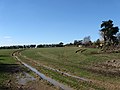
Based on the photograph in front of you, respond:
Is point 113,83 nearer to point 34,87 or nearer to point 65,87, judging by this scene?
point 65,87

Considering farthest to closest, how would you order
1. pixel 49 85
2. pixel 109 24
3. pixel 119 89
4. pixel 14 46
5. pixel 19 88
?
pixel 14 46
pixel 109 24
pixel 49 85
pixel 19 88
pixel 119 89

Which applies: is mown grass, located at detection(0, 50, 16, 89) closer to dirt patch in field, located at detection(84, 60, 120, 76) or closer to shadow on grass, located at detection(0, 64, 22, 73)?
shadow on grass, located at detection(0, 64, 22, 73)

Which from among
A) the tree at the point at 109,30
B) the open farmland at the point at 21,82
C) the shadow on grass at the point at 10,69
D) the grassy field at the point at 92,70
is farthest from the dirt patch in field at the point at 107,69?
the tree at the point at 109,30

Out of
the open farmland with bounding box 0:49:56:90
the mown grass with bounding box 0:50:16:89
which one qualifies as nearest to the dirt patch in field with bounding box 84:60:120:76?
the open farmland with bounding box 0:49:56:90

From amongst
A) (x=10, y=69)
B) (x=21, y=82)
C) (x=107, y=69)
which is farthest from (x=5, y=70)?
(x=107, y=69)

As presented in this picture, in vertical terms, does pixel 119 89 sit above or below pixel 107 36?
→ below

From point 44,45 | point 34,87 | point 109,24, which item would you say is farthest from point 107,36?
point 34,87

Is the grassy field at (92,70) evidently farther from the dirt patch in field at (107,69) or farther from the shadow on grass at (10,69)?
the shadow on grass at (10,69)

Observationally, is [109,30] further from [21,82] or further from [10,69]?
[21,82]

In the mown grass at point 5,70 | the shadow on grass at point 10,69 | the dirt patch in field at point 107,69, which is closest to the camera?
the mown grass at point 5,70

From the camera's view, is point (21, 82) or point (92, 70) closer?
point (21, 82)

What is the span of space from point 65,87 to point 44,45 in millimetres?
156208

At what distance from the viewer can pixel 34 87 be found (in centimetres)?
2056

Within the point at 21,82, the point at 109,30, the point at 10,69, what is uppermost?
the point at 109,30
